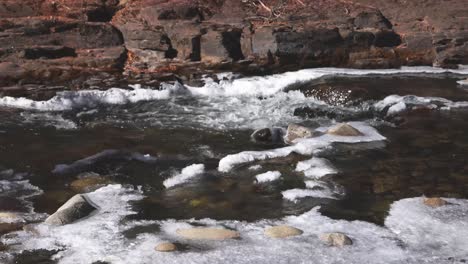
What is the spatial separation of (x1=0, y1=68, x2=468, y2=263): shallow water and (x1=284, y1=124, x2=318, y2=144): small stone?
0.73 feet

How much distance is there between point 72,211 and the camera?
5410 millimetres

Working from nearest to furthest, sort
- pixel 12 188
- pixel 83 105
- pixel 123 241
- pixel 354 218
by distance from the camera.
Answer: pixel 123 241, pixel 354 218, pixel 12 188, pixel 83 105

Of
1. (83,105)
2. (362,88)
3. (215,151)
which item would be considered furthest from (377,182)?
(83,105)

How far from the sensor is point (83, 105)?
1070 cm

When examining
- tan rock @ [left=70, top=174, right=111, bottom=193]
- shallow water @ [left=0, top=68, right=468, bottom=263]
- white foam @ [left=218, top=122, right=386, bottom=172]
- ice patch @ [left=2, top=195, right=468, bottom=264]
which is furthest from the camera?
white foam @ [left=218, top=122, right=386, bottom=172]

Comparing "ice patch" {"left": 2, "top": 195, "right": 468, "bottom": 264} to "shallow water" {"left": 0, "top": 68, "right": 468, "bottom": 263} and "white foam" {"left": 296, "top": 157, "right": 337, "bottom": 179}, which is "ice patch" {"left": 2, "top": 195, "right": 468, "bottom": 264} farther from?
"white foam" {"left": 296, "top": 157, "right": 337, "bottom": 179}

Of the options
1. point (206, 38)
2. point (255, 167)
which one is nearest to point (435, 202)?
point (255, 167)

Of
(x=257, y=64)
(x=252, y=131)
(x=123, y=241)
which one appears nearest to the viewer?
(x=123, y=241)

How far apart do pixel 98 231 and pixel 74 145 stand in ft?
10.8

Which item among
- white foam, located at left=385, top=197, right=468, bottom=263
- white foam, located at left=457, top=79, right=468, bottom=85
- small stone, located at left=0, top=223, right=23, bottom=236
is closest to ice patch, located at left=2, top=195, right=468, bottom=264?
white foam, located at left=385, top=197, right=468, bottom=263

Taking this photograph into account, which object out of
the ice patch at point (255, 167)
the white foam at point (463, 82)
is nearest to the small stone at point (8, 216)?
the ice patch at point (255, 167)

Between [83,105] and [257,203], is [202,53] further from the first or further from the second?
[257,203]

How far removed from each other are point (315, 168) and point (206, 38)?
739 centimetres

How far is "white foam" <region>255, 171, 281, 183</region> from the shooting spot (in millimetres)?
6516
